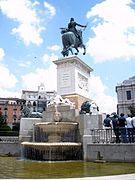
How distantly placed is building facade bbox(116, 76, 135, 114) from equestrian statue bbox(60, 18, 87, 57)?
217 ft

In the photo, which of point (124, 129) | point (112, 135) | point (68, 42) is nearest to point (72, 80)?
point (68, 42)

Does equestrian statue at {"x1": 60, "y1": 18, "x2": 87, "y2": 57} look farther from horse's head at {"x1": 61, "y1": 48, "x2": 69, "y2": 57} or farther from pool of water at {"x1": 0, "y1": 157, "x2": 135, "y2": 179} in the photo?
pool of water at {"x1": 0, "y1": 157, "x2": 135, "y2": 179}

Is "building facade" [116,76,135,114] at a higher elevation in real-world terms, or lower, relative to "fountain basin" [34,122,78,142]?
higher

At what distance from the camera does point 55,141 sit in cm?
1689

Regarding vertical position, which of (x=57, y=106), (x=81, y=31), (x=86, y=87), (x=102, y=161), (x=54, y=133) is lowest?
(x=102, y=161)

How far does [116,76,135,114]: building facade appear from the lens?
8869 centimetres

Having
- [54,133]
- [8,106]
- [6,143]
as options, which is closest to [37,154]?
[54,133]

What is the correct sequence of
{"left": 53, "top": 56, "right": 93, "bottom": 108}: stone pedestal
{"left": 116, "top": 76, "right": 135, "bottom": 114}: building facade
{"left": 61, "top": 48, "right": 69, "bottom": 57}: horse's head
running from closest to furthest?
{"left": 53, "top": 56, "right": 93, "bottom": 108}: stone pedestal < {"left": 61, "top": 48, "right": 69, "bottom": 57}: horse's head < {"left": 116, "top": 76, "right": 135, "bottom": 114}: building facade

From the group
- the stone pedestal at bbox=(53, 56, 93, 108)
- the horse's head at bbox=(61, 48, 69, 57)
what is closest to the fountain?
the stone pedestal at bbox=(53, 56, 93, 108)

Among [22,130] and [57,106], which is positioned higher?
[57,106]

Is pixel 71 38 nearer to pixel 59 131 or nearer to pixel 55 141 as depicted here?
pixel 59 131

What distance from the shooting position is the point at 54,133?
17.0m

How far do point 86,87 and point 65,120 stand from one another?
585cm

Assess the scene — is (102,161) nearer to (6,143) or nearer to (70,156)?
(70,156)
